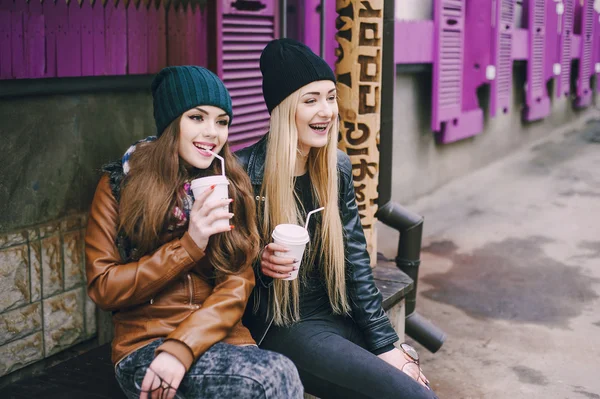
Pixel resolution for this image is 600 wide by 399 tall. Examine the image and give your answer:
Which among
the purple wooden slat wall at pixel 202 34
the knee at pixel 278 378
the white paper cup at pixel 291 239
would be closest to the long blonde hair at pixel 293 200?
the white paper cup at pixel 291 239

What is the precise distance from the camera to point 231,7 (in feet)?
15.6

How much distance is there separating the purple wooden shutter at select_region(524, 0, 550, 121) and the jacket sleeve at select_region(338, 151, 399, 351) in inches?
355

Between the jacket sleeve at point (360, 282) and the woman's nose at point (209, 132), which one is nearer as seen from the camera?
the woman's nose at point (209, 132)

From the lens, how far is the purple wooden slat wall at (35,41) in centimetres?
316

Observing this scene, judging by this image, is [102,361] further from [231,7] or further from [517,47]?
[517,47]

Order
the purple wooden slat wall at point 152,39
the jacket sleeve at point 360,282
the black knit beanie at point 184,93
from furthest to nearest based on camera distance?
the purple wooden slat wall at point 152,39 → the jacket sleeve at point 360,282 → the black knit beanie at point 184,93

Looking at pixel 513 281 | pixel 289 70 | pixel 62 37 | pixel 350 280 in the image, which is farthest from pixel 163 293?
pixel 513 281

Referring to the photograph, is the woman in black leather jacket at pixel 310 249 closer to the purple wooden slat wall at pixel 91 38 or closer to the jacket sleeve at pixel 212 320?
the jacket sleeve at pixel 212 320

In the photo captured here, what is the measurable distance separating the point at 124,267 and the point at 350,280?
104cm

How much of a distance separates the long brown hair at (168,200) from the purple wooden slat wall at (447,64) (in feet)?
19.1

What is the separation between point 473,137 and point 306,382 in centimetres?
778

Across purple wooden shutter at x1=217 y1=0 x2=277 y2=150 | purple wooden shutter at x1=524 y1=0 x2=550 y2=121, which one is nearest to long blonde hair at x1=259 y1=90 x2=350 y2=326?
purple wooden shutter at x1=217 y1=0 x2=277 y2=150

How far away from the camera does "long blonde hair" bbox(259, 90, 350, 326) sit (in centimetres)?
291

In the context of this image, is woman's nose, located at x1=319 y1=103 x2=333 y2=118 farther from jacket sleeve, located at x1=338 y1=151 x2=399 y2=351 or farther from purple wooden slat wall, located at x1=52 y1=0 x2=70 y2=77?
purple wooden slat wall, located at x1=52 y1=0 x2=70 y2=77
